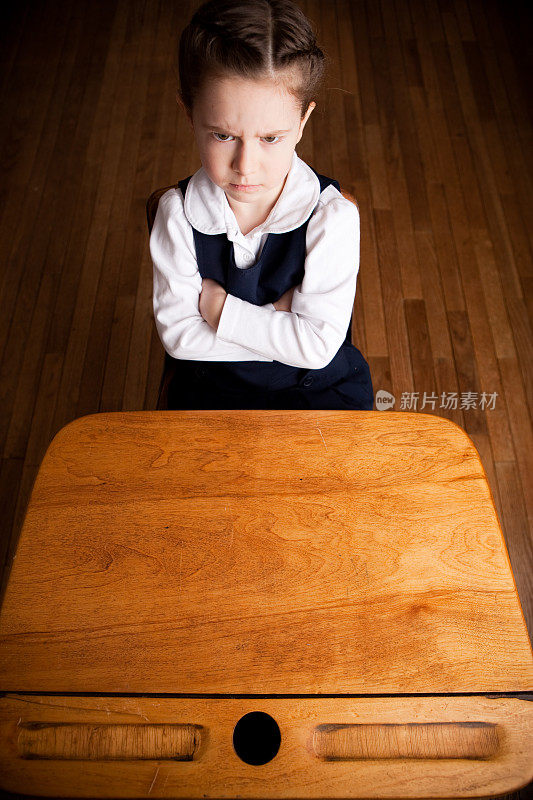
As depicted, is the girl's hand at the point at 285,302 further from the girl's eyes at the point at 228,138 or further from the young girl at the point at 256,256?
the girl's eyes at the point at 228,138

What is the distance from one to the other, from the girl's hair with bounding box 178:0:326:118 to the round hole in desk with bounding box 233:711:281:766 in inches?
31.0

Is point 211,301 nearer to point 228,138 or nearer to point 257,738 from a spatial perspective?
point 228,138

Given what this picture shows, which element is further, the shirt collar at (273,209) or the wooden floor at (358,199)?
the wooden floor at (358,199)

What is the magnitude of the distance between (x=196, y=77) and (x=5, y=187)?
1873 millimetres

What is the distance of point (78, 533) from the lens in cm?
80

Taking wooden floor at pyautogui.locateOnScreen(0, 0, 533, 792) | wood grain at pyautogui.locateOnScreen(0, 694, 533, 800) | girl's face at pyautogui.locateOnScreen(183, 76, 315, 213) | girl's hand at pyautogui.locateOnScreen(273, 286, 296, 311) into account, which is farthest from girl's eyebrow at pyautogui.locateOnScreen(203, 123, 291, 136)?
wooden floor at pyautogui.locateOnScreen(0, 0, 533, 792)

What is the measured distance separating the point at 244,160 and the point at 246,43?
142 millimetres

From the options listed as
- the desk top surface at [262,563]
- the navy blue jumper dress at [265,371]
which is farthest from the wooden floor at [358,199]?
the desk top surface at [262,563]

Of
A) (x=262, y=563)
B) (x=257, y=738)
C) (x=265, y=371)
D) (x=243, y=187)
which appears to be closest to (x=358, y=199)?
(x=265, y=371)

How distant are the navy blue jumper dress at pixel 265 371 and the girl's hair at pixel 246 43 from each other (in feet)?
0.89

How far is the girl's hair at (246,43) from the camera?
0.80m

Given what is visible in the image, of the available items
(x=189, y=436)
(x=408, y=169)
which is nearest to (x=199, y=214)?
(x=189, y=436)

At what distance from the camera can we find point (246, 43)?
2.62 feet

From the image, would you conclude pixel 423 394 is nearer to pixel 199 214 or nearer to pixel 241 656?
pixel 199 214
